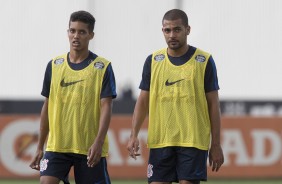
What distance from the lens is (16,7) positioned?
2453 centimetres

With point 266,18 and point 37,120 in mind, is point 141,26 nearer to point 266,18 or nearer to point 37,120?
point 266,18

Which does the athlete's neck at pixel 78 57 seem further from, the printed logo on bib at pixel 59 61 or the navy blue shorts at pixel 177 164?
the navy blue shorts at pixel 177 164

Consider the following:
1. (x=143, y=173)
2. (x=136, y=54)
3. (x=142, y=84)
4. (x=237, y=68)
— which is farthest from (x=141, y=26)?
(x=142, y=84)

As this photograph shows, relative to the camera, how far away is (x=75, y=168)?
398 inches

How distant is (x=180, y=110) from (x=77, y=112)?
2.94 ft

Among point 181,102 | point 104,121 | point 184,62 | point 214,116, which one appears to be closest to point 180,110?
point 181,102

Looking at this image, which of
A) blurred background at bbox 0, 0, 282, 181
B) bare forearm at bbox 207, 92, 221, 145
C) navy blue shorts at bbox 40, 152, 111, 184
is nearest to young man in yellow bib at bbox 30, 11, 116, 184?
navy blue shorts at bbox 40, 152, 111, 184

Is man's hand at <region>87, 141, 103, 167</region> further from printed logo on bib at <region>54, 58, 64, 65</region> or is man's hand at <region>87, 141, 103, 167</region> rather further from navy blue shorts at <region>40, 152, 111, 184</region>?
printed logo on bib at <region>54, 58, 64, 65</region>

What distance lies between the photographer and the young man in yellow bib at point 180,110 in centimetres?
1006

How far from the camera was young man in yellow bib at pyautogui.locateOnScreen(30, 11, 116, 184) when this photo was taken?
10.0 meters

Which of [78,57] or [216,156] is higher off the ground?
[78,57]

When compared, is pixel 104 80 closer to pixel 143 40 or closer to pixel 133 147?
pixel 133 147

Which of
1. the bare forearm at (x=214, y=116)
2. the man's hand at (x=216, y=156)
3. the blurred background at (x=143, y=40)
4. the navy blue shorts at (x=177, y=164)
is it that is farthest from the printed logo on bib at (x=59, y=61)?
the blurred background at (x=143, y=40)

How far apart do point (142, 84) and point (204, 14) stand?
49.1 feet
